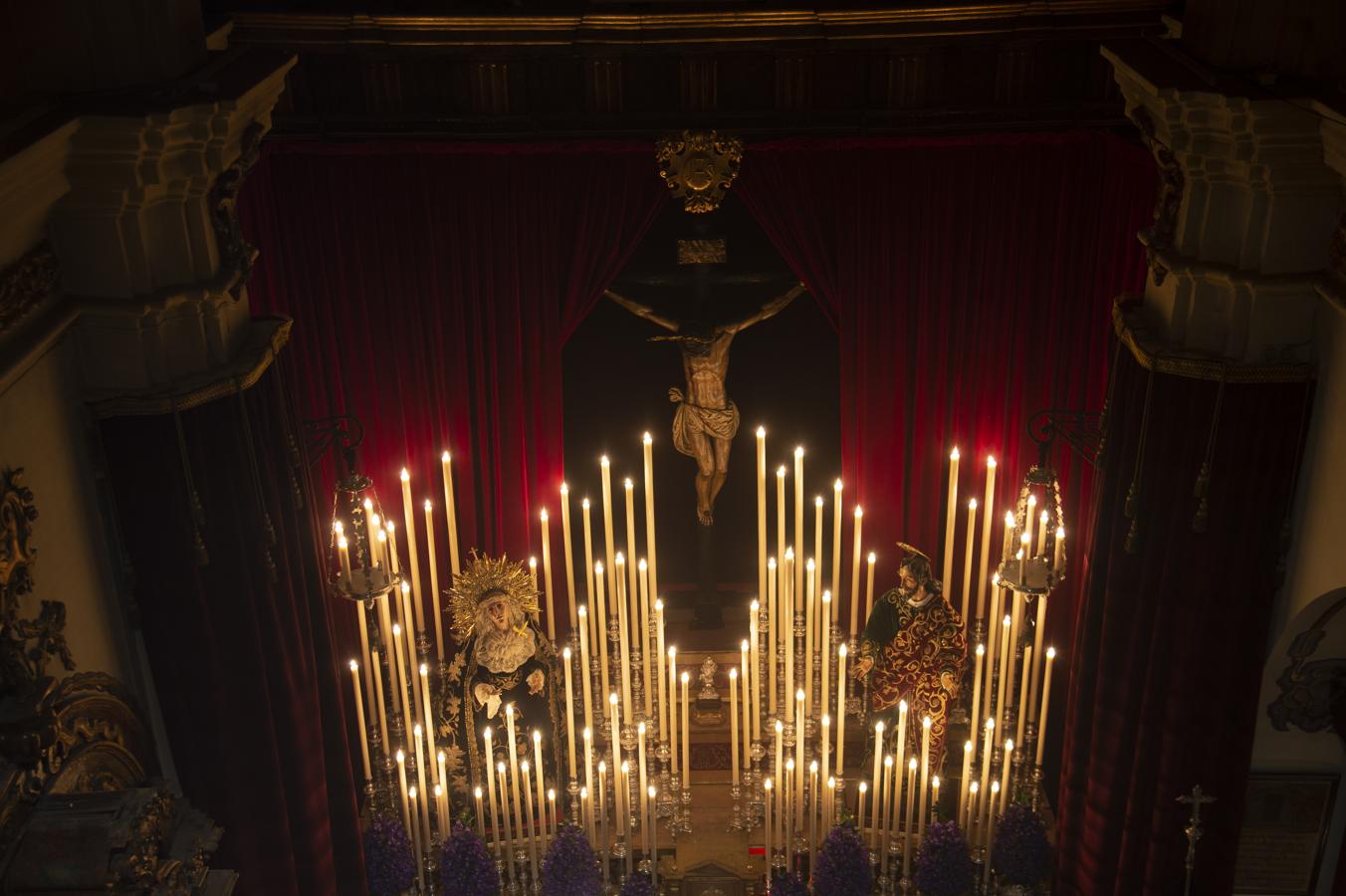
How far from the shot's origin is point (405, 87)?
29.0 ft

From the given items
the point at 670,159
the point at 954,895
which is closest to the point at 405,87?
the point at 670,159

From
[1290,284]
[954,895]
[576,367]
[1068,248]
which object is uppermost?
[1290,284]

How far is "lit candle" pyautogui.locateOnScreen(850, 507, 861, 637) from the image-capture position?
353 inches

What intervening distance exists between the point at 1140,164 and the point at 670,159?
2.74m

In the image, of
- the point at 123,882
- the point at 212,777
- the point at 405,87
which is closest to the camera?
the point at 123,882

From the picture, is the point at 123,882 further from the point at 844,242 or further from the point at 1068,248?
the point at 1068,248

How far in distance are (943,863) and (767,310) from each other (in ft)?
11.7

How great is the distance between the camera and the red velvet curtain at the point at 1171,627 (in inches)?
273

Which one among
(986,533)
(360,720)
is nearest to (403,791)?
(360,720)

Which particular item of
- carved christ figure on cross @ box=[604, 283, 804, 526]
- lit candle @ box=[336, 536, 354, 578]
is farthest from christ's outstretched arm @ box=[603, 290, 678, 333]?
lit candle @ box=[336, 536, 354, 578]

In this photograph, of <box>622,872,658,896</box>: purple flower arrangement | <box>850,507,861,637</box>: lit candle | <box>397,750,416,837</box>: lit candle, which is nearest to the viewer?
<box>622,872,658,896</box>: purple flower arrangement

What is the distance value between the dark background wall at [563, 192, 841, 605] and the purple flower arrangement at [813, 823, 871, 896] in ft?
8.89

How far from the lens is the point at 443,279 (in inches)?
369

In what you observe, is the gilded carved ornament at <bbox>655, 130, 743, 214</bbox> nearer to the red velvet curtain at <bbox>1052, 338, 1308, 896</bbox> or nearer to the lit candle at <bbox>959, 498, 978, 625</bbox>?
the lit candle at <bbox>959, 498, 978, 625</bbox>
